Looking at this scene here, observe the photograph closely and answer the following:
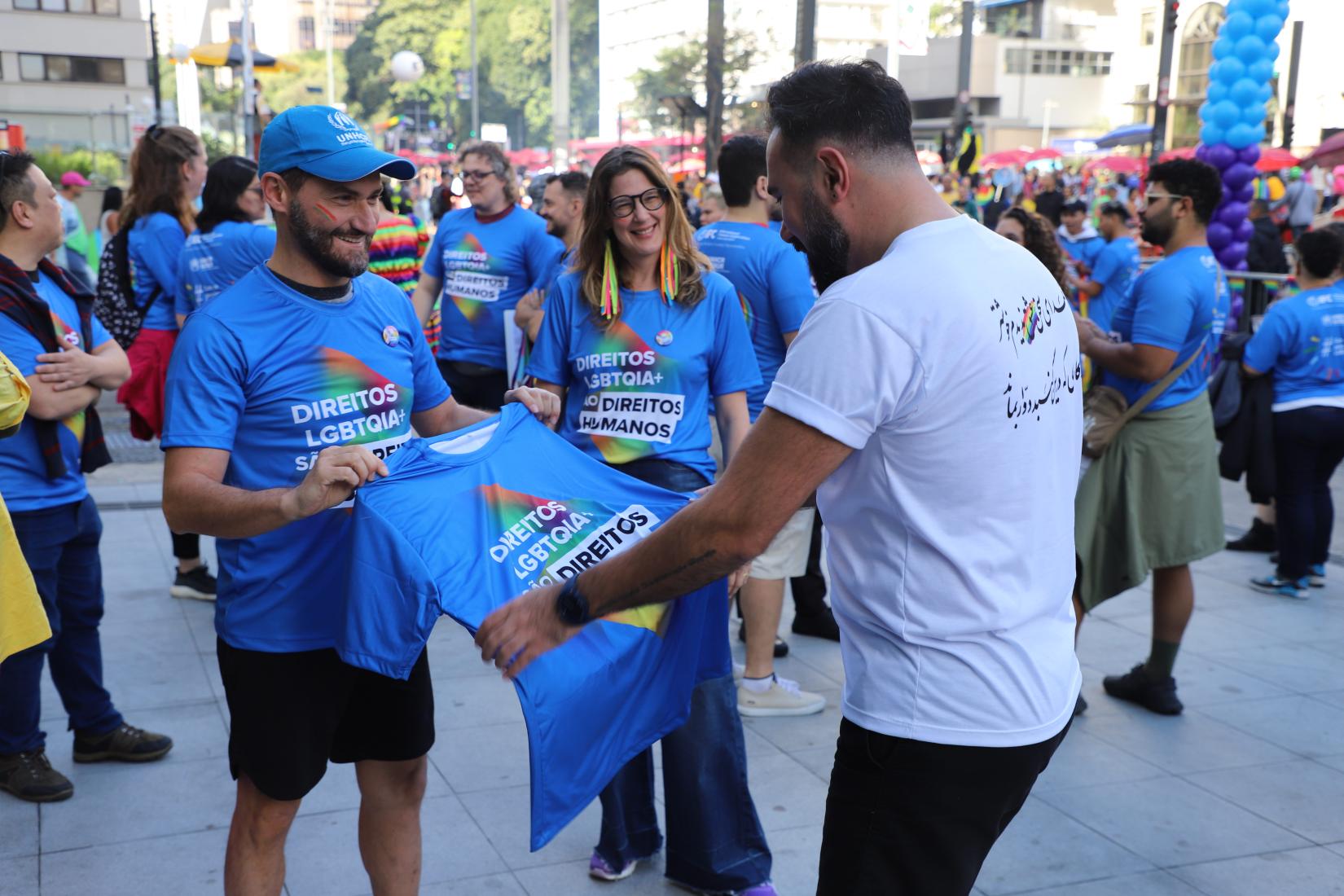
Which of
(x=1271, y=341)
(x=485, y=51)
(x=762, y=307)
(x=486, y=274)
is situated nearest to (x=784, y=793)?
(x=762, y=307)

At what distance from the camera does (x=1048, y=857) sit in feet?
12.8

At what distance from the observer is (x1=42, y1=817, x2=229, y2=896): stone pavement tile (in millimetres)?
3613

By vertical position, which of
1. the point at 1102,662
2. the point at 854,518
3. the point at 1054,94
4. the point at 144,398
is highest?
the point at 1054,94

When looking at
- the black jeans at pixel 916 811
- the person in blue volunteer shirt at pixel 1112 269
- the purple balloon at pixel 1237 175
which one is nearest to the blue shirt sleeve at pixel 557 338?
the black jeans at pixel 916 811

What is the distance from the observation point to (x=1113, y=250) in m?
10.3

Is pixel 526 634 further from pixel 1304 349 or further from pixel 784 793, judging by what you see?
pixel 1304 349

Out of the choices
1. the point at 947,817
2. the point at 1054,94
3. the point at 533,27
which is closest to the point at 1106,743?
the point at 947,817

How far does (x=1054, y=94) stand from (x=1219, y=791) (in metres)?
82.5

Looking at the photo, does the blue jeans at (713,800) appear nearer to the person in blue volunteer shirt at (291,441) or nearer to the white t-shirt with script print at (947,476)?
the person in blue volunteer shirt at (291,441)

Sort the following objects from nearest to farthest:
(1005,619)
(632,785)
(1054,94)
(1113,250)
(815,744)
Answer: (1005,619) → (632,785) → (815,744) → (1113,250) → (1054,94)

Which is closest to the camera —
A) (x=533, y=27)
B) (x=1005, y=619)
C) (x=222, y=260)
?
(x=1005, y=619)

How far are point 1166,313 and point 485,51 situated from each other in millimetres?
97855

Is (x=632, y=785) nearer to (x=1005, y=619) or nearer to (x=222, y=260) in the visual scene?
(x=1005, y=619)

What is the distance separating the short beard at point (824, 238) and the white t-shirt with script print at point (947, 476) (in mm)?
108
